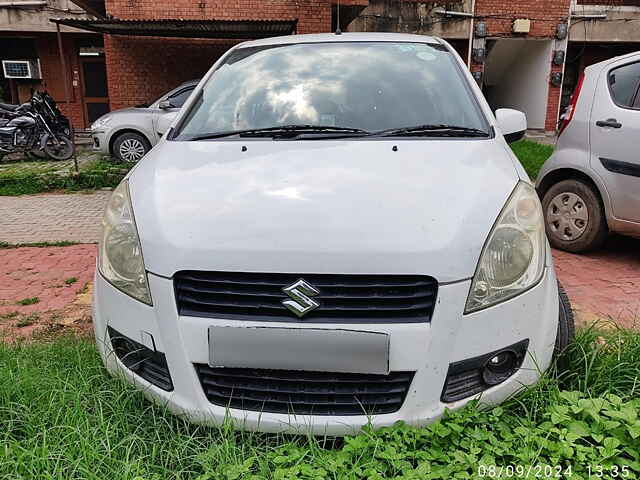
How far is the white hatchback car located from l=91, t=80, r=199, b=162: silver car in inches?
309

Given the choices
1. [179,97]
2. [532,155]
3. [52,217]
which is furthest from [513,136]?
[179,97]

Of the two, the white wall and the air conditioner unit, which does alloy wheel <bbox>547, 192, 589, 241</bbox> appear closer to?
the white wall

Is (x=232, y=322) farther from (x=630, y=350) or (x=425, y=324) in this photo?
(x=630, y=350)

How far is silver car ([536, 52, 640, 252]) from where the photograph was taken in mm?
4109

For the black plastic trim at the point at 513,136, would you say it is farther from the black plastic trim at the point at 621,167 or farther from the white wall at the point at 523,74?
the white wall at the point at 523,74

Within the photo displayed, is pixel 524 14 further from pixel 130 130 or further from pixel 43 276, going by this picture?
pixel 43 276

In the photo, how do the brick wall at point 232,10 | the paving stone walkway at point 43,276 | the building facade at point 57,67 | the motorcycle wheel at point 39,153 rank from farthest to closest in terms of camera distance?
the building facade at point 57,67 < the brick wall at point 232,10 < the motorcycle wheel at point 39,153 < the paving stone walkway at point 43,276

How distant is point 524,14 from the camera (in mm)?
14414

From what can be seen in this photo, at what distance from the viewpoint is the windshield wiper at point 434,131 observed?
101 inches

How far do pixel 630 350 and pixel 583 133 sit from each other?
2539 mm

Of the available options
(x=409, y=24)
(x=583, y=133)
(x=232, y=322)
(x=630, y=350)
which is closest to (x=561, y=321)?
(x=630, y=350)

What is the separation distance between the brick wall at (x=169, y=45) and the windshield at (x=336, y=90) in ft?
27.9

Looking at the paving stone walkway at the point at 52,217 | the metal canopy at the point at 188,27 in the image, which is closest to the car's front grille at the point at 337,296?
the paving stone walkway at the point at 52,217

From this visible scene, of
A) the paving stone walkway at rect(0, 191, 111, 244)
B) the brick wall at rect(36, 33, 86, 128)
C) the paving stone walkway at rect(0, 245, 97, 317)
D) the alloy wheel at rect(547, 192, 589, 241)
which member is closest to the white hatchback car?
the paving stone walkway at rect(0, 245, 97, 317)
